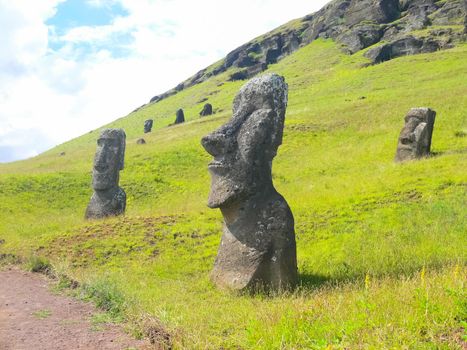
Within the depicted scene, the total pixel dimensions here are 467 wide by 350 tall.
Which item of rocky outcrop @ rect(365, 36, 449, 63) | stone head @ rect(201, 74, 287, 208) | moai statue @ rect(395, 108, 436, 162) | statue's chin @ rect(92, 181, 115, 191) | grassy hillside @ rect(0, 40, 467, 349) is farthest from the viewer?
rocky outcrop @ rect(365, 36, 449, 63)

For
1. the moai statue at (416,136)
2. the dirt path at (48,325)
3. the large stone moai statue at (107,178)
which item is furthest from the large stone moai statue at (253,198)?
the moai statue at (416,136)

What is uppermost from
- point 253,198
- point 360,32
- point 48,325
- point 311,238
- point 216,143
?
point 360,32

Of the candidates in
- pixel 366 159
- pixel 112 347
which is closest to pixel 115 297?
pixel 112 347

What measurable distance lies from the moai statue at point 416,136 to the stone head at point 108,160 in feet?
41.8

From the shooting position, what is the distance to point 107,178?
18.6 meters

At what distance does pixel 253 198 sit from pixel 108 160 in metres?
11.3

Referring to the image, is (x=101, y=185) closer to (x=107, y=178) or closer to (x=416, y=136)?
(x=107, y=178)

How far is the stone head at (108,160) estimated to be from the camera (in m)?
18.6

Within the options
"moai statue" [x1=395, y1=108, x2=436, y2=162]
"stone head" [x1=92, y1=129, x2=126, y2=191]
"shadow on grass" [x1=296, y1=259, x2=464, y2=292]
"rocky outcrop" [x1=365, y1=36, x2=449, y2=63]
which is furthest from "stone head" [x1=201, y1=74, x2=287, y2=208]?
"rocky outcrop" [x1=365, y1=36, x2=449, y2=63]

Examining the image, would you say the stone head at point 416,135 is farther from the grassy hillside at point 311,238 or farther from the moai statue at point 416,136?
the grassy hillside at point 311,238

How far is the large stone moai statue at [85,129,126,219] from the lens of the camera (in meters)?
18.4

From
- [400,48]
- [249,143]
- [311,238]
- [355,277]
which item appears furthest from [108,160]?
[400,48]

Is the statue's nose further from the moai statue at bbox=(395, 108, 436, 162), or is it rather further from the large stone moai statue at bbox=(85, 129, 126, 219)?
the moai statue at bbox=(395, 108, 436, 162)

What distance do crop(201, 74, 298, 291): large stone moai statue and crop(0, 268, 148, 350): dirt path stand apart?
103 inches
